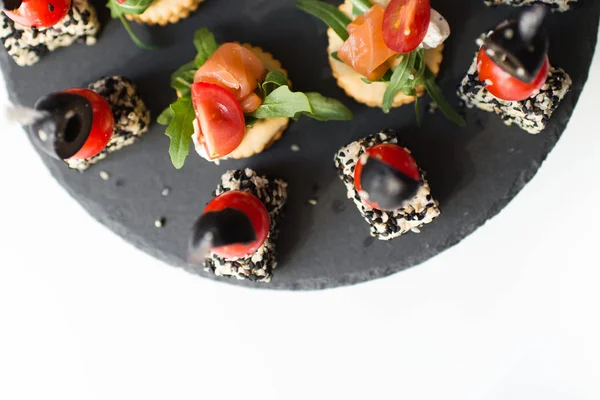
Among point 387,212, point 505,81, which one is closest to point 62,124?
point 387,212

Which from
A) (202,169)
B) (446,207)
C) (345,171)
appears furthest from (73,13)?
(446,207)

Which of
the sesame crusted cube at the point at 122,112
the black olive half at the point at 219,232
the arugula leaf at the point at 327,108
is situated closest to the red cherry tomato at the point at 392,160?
the arugula leaf at the point at 327,108

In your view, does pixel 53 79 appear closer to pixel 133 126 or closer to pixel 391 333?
pixel 133 126

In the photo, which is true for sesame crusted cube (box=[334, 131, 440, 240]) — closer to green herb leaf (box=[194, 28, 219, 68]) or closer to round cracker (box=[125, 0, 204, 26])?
green herb leaf (box=[194, 28, 219, 68])

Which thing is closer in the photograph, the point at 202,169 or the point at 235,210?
the point at 235,210

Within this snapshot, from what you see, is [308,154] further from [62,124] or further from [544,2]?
[544,2]
